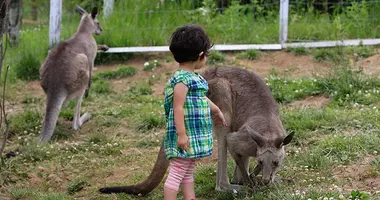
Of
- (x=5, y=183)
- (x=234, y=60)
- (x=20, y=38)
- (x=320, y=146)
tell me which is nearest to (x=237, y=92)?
(x=320, y=146)

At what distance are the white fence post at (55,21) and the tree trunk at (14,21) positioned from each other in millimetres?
1159

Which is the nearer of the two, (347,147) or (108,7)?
(347,147)

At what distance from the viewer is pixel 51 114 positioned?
6926 millimetres

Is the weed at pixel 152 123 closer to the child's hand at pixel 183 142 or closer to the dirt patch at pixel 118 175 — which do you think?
the dirt patch at pixel 118 175

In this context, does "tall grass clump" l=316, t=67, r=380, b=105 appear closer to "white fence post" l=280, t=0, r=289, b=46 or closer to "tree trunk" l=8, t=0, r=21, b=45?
"white fence post" l=280, t=0, r=289, b=46

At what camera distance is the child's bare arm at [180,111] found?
4035 mm

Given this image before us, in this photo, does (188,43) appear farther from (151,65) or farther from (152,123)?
(151,65)

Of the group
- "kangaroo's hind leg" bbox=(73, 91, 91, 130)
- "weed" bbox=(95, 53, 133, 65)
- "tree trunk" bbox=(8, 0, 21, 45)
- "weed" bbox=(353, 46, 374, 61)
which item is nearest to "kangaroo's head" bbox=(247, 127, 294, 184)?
"kangaroo's hind leg" bbox=(73, 91, 91, 130)

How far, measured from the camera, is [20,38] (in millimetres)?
10570

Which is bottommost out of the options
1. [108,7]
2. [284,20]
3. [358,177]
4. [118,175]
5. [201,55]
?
→ [118,175]

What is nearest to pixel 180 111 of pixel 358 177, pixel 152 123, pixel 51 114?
pixel 358 177

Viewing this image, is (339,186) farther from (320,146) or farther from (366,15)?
(366,15)

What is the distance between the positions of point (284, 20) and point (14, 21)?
4.35 metres

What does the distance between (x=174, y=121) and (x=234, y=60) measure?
16.1 feet
